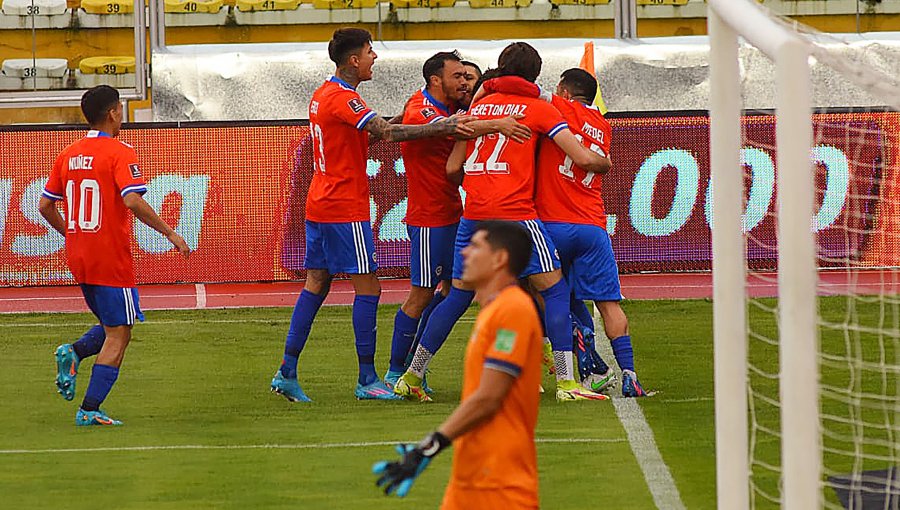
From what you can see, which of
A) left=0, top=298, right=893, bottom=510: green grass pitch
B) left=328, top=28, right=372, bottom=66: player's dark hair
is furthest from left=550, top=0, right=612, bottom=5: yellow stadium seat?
left=328, top=28, right=372, bottom=66: player's dark hair

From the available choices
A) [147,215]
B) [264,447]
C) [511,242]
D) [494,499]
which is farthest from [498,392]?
[147,215]

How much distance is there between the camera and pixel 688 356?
413 inches

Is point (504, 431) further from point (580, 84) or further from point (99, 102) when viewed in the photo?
point (580, 84)

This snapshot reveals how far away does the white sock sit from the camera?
28.0ft

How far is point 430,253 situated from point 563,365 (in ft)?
3.57

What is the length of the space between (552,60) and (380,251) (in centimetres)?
413

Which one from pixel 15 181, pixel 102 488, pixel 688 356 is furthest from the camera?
pixel 15 181

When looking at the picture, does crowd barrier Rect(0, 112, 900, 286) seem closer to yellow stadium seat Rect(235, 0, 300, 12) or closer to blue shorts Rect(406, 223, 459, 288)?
yellow stadium seat Rect(235, 0, 300, 12)

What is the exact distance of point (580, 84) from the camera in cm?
883

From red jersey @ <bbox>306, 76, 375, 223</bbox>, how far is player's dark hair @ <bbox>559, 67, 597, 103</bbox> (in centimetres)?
120

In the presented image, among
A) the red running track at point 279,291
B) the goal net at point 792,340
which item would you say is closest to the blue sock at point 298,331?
the goal net at point 792,340

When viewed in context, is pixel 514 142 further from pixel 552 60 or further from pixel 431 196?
pixel 552 60

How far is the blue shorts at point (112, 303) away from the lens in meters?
8.17

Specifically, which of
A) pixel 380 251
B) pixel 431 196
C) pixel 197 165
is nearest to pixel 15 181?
pixel 197 165
